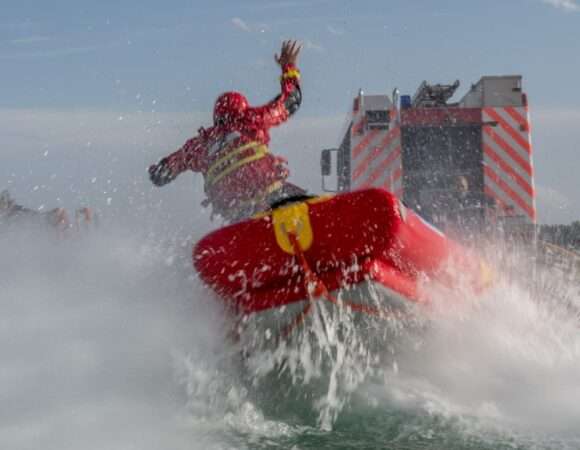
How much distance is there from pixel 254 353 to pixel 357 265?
664 millimetres

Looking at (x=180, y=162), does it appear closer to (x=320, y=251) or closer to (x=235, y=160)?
(x=235, y=160)

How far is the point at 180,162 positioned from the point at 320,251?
1.44 metres

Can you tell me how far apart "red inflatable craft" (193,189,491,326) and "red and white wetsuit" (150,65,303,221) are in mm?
740

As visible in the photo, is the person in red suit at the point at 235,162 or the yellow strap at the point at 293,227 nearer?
the yellow strap at the point at 293,227

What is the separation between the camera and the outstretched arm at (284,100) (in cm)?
455

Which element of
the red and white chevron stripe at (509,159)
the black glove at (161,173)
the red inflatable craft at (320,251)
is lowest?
the red inflatable craft at (320,251)

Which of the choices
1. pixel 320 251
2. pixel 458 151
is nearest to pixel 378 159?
pixel 458 151

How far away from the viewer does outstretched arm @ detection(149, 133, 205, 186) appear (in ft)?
14.7

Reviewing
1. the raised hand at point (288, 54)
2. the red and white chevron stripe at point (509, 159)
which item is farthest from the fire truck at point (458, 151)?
the raised hand at point (288, 54)

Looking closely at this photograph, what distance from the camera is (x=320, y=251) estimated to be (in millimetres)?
3404

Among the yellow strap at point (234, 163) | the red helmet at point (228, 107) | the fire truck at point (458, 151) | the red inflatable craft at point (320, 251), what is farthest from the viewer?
the fire truck at point (458, 151)

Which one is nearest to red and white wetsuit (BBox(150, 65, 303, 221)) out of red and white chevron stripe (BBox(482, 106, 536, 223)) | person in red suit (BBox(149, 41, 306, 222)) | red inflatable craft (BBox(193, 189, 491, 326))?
person in red suit (BBox(149, 41, 306, 222))

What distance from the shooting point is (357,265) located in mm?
3385

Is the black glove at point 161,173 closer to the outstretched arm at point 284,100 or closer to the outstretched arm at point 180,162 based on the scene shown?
the outstretched arm at point 180,162
